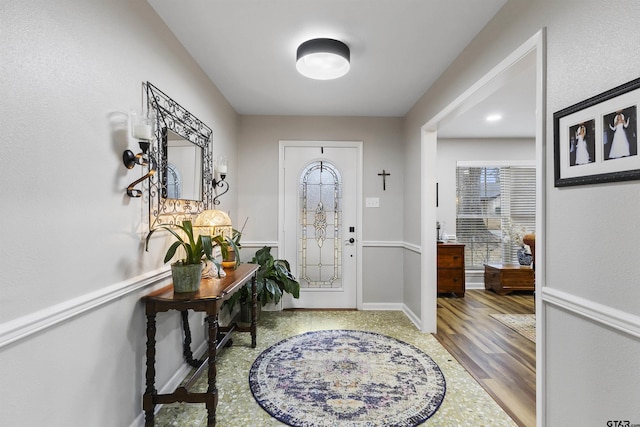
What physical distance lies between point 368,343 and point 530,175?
13.5 ft

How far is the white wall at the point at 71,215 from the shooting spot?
98cm

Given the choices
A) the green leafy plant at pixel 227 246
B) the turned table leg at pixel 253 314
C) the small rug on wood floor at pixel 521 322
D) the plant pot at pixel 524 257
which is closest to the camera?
the green leafy plant at pixel 227 246

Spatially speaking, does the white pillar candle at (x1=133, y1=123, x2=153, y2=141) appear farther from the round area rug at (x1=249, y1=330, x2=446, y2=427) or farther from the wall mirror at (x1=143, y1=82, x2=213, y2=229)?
the round area rug at (x1=249, y1=330, x2=446, y2=427)

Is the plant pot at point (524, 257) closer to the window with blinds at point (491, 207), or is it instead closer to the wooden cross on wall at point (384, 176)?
the window with blinds at point (491, 207)

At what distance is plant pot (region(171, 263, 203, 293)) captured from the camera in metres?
1.72

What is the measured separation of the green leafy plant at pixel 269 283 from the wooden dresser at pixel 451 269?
7.64 feet

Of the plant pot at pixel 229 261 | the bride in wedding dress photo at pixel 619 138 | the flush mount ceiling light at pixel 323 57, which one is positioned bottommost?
the plant pot at pixel 229 261

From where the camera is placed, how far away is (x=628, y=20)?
3.41 feet

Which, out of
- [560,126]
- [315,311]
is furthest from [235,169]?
[560,126]

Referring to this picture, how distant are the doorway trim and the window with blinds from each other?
215 centimetres

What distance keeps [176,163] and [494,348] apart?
3150 millimetres

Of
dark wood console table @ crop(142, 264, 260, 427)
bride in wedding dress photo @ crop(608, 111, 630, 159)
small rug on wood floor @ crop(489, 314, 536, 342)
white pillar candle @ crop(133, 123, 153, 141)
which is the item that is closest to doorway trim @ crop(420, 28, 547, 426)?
bride in wedding dress photo @ crop(608, 111, 630, 159)

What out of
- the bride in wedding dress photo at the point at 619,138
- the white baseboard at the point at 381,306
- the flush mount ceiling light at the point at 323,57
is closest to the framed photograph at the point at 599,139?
the bride in wedding dress photo at the point at 619,138

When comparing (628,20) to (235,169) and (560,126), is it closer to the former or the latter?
(560,126)
